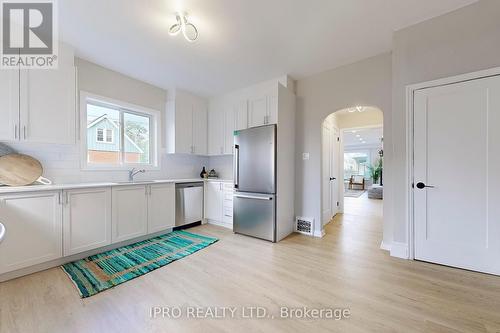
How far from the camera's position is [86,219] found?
2498mm

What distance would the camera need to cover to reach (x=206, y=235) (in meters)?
3.43

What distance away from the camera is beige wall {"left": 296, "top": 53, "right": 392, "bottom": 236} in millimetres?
2881

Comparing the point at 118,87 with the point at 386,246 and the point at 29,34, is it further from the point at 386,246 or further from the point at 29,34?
the point at 386,246

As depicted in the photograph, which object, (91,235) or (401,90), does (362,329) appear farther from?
(91,235)

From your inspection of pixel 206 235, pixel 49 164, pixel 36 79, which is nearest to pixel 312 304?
pixel 206 235

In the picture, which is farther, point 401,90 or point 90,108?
point 90,108

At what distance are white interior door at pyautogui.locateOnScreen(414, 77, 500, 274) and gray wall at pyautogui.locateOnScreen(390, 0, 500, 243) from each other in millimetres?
150

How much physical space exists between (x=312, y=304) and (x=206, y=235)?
2.15 m

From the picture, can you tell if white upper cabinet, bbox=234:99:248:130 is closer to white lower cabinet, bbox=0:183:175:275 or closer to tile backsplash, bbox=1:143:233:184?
tile backsplash, bbox=1:143:233:184

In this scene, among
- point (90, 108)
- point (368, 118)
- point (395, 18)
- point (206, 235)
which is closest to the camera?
point (395, 18)

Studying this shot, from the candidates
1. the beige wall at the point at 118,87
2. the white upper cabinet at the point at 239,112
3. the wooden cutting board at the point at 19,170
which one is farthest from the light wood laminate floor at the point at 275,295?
the beige wall at the point at 118,87

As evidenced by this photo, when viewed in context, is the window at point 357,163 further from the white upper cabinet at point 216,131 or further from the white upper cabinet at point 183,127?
the white upper cabinet at point 183,127

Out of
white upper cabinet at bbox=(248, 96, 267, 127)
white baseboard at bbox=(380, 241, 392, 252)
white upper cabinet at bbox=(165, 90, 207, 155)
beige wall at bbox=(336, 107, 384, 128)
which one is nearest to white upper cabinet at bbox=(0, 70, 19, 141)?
white upper cabinet at bbox=(165, 90, 207, 155)

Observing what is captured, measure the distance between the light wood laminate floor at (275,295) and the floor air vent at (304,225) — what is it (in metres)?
0.76
